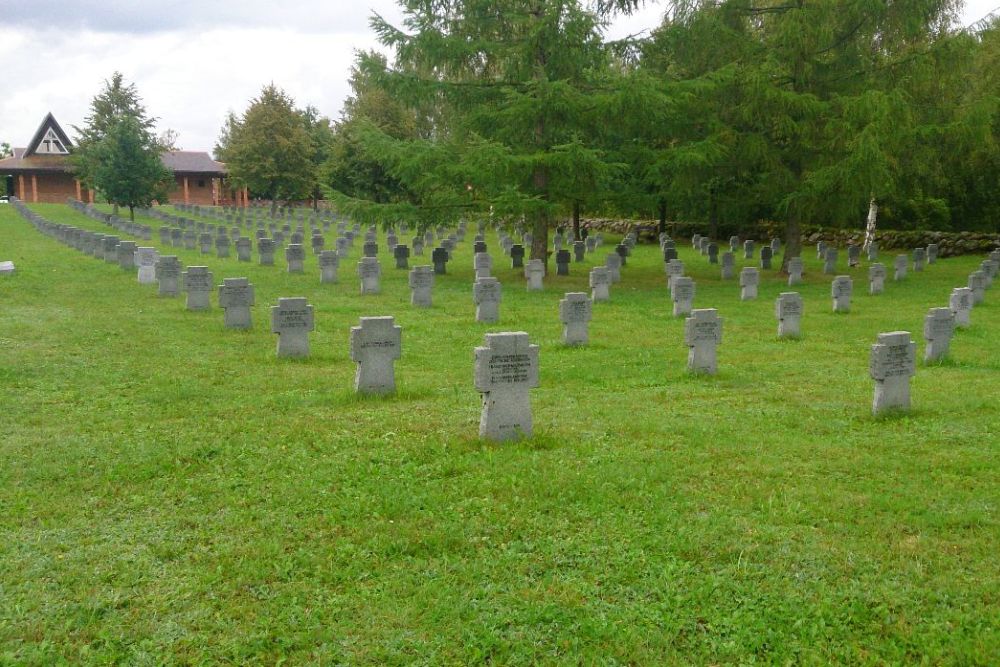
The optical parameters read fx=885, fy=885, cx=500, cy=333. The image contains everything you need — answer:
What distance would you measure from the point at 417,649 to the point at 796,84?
818 inches

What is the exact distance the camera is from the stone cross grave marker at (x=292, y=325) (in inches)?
401

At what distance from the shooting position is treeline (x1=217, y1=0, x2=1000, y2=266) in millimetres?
19891

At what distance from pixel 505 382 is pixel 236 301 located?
6854 mm

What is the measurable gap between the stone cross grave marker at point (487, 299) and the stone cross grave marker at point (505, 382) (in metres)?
7.13

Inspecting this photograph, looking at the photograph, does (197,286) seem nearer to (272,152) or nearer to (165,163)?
(272,152)

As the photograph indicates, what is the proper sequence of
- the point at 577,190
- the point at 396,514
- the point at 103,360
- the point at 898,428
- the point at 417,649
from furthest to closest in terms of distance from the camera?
1. the point at 577,190
2. the point at 103,360
3. the point at 898,428
4. the point at 396,514
5. the point at 417,649

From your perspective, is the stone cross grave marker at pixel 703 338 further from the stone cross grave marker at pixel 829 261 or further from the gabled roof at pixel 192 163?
the gabled roof at pixel 192 163

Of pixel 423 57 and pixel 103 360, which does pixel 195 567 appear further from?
pixel 423 57

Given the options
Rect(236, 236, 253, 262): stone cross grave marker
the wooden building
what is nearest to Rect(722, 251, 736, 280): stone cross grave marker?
Rect(236, 236, 253, 262): stone cross grave marker

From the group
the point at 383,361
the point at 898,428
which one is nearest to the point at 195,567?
the point at 383,361

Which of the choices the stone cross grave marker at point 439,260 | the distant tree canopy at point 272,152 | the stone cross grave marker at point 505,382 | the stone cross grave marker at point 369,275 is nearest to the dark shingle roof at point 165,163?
the distant tree canopy at point 272,152

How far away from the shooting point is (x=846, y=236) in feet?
106

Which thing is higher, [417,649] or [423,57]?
[423,57]

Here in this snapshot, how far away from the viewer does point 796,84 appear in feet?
71.3
